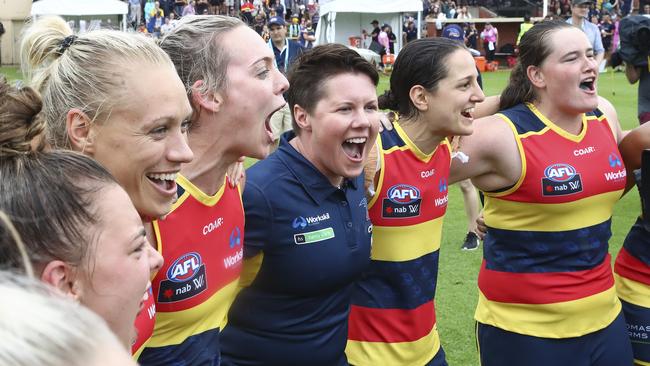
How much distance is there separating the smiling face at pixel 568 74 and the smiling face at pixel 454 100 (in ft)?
1.50

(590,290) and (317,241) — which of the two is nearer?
(317,241)

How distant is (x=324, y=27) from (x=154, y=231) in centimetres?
2656

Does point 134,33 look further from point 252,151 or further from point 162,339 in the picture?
point 162,339

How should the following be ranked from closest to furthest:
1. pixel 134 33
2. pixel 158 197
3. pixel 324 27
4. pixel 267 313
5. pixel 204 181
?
pixel 158 197 < pixel 134 33 < pixel 204 181 < pixel 267 313 < pixel 324 27

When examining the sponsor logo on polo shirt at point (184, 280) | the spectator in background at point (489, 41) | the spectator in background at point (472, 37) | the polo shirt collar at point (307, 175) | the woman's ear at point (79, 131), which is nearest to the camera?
the woman's ear at point (79, 131)

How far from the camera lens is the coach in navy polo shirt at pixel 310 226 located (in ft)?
10.2

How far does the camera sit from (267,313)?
10.2ft

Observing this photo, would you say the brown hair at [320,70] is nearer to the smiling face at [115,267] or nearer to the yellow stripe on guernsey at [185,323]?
the yellow stripe on guernsey at [185,323]

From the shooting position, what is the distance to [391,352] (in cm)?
358

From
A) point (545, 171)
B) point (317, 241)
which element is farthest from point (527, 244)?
point (317, 241)

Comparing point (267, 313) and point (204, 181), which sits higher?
point (204, 181)

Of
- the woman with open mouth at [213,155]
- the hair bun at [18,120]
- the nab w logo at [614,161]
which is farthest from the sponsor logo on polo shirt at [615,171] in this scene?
the hair bun at [18,120]

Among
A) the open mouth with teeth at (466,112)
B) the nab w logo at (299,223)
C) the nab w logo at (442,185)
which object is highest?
the open mouth with teeth at (466,112)

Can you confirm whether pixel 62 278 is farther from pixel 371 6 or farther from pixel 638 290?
pixel 371 6
